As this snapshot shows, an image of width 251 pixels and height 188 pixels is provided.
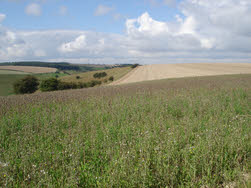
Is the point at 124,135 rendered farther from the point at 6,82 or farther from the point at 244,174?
the point at 6,82

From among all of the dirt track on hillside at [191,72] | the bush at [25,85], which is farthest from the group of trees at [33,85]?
the dirt track on hillside at [191,72]

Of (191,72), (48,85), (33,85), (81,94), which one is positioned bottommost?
(33,85)

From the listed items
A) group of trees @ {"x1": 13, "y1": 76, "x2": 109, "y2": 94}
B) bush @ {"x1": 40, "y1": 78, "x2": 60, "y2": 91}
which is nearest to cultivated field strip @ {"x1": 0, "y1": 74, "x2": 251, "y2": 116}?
bush @ {"x1": 40, "y1": 78, "x2": 60, "y2": 91}

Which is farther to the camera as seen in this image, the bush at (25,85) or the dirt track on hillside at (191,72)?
the bush at (25,85)

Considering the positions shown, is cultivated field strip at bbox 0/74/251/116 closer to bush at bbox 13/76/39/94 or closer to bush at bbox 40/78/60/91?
bush at bbox 40/78/60/91

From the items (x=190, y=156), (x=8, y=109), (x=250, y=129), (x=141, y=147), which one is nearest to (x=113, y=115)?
(x=141, y=147)

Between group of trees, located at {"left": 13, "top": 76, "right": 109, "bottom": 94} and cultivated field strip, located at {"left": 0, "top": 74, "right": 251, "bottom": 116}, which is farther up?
cultivated field strip, located at {"left": 0, "top": 74, "right": 251, "bottom": 116}

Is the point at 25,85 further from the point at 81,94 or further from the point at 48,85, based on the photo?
the point at 81,94

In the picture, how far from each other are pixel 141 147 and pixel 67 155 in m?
1.60

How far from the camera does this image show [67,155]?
12.6 ft

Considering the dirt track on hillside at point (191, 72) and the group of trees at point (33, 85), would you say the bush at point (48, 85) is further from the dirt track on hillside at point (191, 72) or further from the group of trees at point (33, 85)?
the dirt track on hillside at point (191, 72)

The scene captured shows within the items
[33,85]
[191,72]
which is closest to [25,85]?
[33,85]

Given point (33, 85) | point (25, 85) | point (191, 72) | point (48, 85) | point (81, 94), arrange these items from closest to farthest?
point (81, 94) → point (191, 72) → point (48, 85) → point (25, 85) → point (33, 85)

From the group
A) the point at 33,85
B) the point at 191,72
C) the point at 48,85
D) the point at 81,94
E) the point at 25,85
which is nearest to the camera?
the point at 81,94
